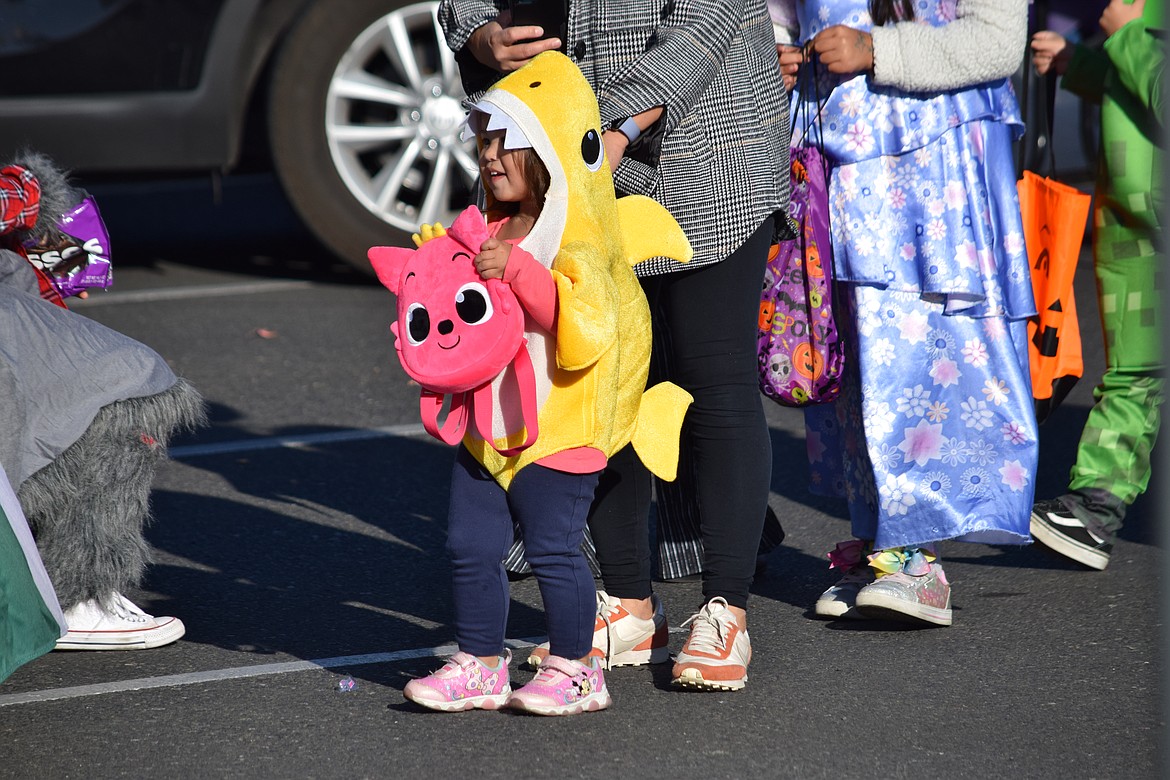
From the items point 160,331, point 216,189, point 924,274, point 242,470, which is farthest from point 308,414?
point 924,274

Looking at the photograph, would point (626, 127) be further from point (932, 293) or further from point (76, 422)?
point (76, 422)

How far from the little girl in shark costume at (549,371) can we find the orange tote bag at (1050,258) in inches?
39.8

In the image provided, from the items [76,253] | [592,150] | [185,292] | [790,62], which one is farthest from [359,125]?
[592,150]

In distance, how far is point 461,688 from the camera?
111 inches

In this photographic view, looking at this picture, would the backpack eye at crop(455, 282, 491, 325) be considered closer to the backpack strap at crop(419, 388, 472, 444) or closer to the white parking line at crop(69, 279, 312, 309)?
the backpack strap at crop(419, 388, 472, 444)

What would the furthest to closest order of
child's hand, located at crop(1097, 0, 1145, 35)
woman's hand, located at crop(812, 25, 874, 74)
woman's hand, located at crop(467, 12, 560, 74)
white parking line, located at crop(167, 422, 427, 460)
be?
white parking line, located at crop(167, 422, 427, 460) < child's hand, located at crop(1097, 0, 1145, 35) < woman's hand, located at crop(812, 25, 874, 74) < woman's hand, located at crop(467, 12, 560, 74)

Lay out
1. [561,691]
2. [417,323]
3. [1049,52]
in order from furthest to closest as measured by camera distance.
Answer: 1. [1049,52]
2. [561,691]
3. [417,323]

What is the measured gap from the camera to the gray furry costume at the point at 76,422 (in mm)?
3012

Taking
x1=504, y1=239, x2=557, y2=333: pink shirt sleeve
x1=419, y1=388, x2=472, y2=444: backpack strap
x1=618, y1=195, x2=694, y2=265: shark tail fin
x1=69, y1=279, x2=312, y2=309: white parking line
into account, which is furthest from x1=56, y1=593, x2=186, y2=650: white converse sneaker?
x1=69, y1=279, x2=312, y2=309: white parking line

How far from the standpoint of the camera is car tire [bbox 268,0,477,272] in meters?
6.53

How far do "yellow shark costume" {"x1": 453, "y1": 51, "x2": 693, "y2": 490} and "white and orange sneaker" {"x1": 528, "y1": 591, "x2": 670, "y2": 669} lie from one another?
381mm

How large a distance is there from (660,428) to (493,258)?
518 mm

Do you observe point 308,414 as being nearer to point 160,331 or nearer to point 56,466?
point 160,331

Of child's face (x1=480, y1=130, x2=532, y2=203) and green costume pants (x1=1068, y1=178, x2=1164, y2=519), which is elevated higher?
child's face (x1=480, y1=130, x2=532, y2=203)
